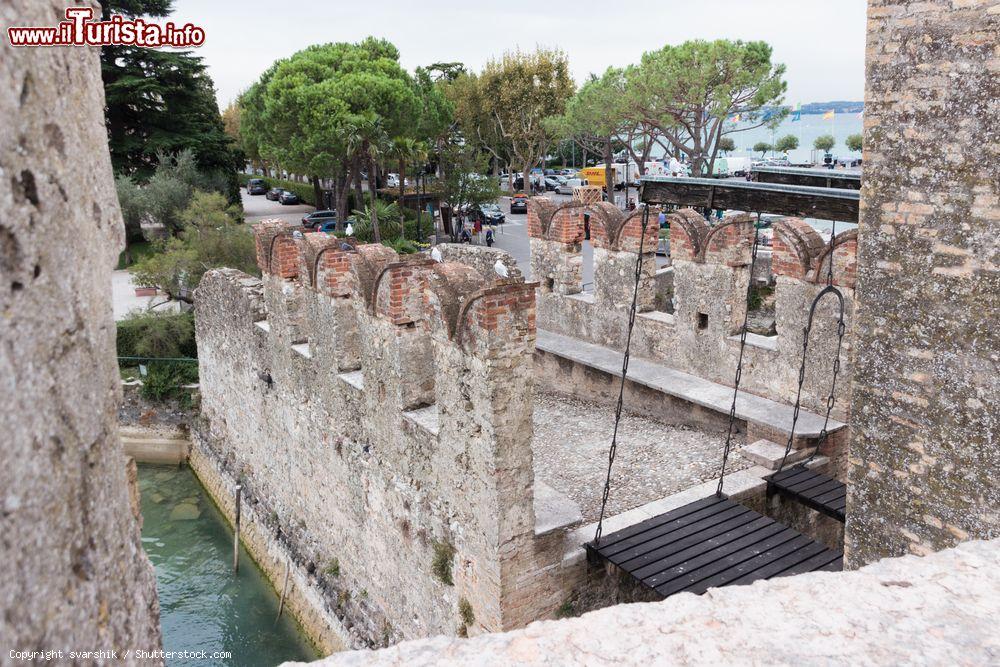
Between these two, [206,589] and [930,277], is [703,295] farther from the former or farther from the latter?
[206,589]

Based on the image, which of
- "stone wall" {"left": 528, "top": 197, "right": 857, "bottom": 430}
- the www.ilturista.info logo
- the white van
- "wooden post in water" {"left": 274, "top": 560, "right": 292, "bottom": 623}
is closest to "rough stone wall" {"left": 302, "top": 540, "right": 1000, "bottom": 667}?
the www.ilturista.info logo

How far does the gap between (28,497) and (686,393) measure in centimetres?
846

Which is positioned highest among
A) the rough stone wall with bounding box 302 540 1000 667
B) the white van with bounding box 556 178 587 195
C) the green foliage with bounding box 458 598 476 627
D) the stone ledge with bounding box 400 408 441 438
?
the white van with bounding box 556 178 587 195

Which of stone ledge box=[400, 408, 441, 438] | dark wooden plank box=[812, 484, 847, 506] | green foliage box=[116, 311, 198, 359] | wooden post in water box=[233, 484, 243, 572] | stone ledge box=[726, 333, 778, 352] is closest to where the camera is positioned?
stone ledge box=[400, 408, 441, 438]

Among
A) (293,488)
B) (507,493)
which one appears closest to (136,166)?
(293,488)

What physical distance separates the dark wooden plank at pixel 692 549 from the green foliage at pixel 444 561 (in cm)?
148

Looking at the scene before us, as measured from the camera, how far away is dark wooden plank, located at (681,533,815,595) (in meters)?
6.16

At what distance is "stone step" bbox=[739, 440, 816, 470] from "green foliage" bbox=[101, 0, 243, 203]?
24.8 meters

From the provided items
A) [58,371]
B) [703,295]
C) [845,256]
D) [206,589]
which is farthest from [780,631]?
[206,589]

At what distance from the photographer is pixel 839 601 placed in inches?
114

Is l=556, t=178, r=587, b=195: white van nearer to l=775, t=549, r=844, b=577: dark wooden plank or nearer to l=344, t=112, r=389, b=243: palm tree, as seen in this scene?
l=344, t=112, r=389, b=243: palm tree

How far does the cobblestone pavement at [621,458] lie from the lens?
8.29m

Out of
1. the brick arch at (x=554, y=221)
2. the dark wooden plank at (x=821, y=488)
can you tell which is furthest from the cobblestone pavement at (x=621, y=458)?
the brick arch at (x=554, y=221)

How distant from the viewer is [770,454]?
27.1 feet
